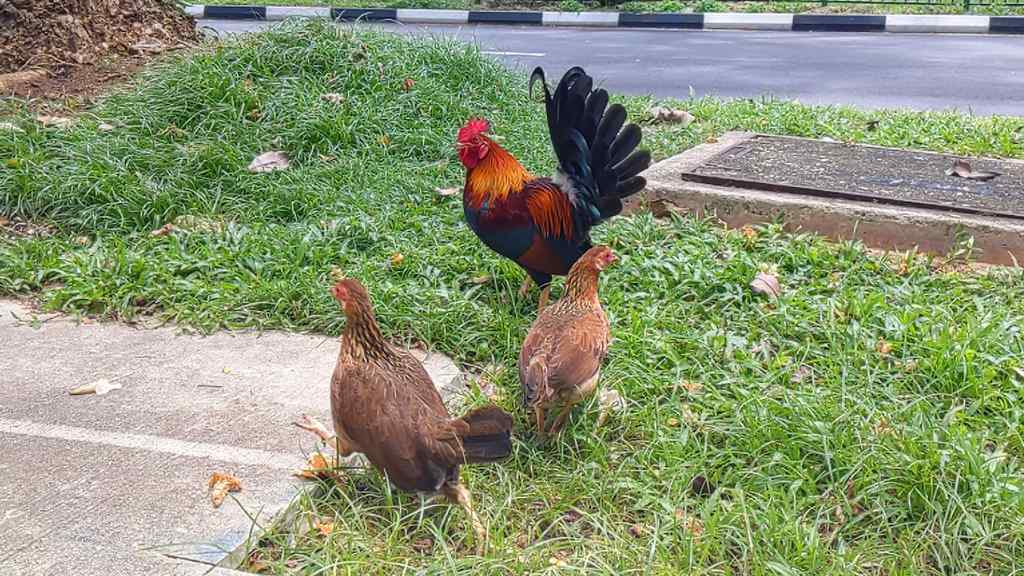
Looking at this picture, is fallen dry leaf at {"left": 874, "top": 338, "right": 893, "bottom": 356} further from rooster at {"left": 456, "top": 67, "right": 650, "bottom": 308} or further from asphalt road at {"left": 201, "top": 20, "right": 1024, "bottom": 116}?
asphalt road at {"left": 201, "top": 20, "right": 1024, "bottom": 116}

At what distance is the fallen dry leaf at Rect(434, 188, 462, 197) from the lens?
5.68 m

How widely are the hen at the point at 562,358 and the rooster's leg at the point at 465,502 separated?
0.39 m

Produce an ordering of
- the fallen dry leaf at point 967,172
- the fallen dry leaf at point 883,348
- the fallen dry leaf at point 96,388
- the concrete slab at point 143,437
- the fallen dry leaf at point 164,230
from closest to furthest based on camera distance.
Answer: the concrete slab at point 143,437, the fallen dry leaf at point 96,388, the fallen dry leaf at point 883,348, the fallen dry leaf at point 164,230, the fallen dry leaf at point 967,172

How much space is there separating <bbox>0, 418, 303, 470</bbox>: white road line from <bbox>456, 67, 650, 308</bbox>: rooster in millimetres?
1556

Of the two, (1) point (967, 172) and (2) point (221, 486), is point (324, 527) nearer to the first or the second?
(2) point (221, 486)

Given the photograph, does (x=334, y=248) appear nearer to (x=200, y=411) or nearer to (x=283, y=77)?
(x=200, y=411)

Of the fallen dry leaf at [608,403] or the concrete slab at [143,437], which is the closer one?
the concrete slab at [143,437]

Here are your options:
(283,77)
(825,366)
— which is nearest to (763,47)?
(283,77)

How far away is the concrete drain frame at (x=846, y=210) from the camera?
4.76 metres

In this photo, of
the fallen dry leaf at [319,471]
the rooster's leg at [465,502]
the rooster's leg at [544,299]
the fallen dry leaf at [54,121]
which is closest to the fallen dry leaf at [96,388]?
the fallen dry leaf at [319,471]

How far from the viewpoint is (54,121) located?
6141 mm

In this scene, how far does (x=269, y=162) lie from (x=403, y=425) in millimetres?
3564

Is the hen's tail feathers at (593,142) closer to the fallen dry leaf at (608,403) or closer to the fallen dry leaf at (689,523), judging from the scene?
the fallen dry leaf at (608,403)

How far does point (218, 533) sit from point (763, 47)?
12022 mm
